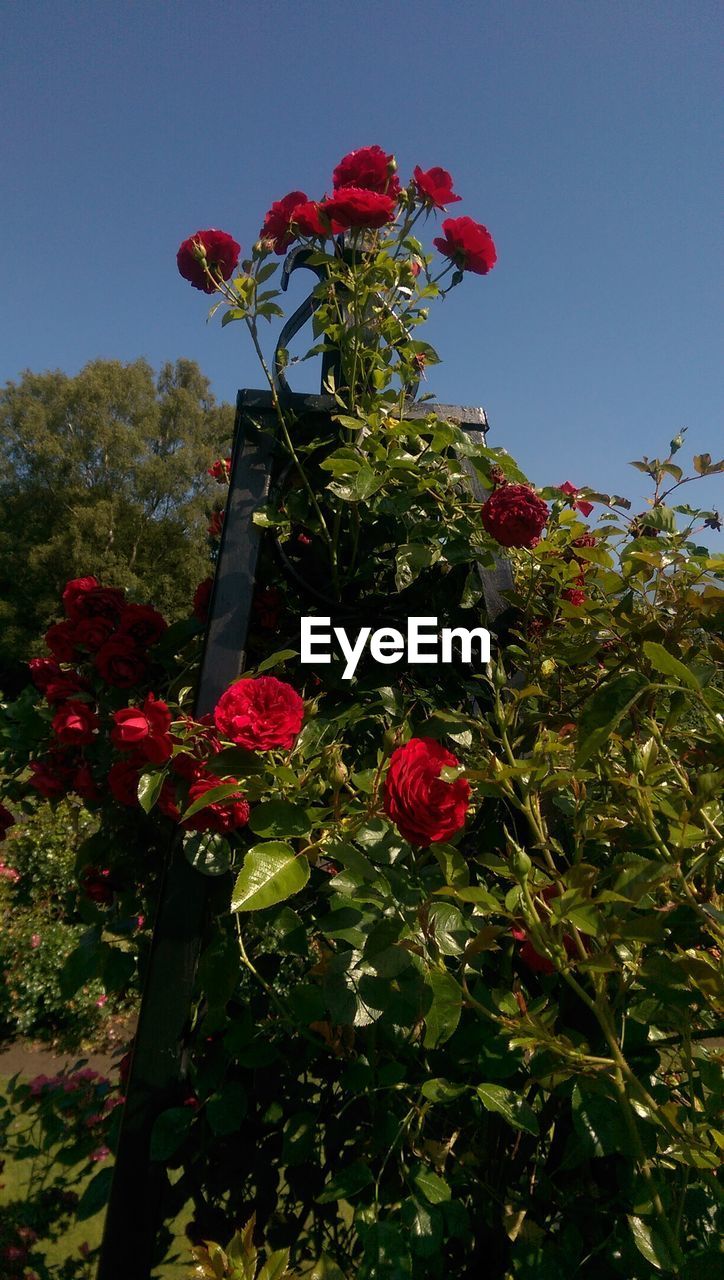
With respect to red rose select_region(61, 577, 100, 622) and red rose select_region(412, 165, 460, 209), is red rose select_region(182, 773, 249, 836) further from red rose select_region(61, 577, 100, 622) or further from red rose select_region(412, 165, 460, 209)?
red rose select_region(412, 165, 460, 209)

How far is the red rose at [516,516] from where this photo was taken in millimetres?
1083

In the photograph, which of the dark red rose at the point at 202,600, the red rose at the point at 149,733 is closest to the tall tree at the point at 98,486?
the dark red rose at the point at 202,600

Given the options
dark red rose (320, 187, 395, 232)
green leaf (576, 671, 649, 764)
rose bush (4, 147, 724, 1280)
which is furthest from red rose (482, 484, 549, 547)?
dark red rose (320, 187, 395, 232)

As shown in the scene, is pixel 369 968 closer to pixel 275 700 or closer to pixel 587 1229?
pixel 275 700

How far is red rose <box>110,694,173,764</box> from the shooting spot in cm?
96

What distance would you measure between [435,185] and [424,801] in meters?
1.21

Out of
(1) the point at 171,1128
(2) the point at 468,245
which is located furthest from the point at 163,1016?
(2) the point at 468,245

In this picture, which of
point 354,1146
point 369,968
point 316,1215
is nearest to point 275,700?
point 369,968

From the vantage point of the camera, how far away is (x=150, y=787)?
956mm

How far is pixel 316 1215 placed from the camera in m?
1.11

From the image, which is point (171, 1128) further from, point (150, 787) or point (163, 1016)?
point (150, 787)

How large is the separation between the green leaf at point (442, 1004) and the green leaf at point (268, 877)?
18 centimetres

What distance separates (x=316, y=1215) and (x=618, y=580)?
1097 millimetres

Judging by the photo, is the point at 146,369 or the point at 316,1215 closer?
the point at 316,1215
